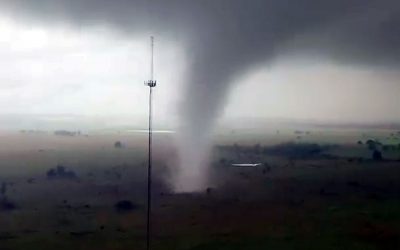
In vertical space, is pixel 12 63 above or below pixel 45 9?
below

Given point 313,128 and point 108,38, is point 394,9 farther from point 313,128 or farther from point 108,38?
point 108,38

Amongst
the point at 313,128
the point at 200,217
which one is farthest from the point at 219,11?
the point at 200,217

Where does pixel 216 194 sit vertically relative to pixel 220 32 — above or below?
below

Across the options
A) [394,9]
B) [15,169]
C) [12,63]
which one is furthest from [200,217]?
[394,9]

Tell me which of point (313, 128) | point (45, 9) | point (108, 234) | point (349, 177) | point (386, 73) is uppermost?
point (45, 9)

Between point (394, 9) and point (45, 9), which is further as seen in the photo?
point (394, 9)

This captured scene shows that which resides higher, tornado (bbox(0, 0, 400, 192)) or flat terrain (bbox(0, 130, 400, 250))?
tornado (bbox(0, 0, 400, 192))

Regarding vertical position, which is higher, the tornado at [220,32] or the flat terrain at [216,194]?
the tornado at [220,32]
